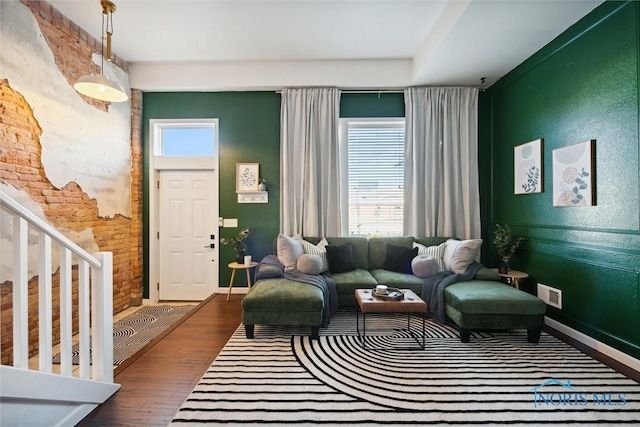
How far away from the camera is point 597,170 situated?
2660mm

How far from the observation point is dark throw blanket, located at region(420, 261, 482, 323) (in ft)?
10.3

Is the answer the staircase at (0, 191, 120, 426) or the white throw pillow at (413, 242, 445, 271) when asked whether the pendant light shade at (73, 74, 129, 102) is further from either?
the white throw pillow at (413, 242, 445, 271)

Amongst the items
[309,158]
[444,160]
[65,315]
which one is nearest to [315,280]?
[309,158]

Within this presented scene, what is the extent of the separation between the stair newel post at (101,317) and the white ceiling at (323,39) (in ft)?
8.89

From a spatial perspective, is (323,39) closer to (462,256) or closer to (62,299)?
(462,256)

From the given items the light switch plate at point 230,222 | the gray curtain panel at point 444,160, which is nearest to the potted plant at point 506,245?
the gray curtain panel at point 444,160

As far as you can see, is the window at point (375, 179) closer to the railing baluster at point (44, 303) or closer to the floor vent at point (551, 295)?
the floor vent at point (551, 295)

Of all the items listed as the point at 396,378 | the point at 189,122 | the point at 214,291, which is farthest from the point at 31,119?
the point at 396,378

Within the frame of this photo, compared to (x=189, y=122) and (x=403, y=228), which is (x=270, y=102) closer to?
(x=189, y=122)

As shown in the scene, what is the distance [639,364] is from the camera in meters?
2.30

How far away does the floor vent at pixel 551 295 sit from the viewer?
10.0 ft

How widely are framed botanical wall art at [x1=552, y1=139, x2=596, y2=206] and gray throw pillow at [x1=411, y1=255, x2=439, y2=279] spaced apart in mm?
1398

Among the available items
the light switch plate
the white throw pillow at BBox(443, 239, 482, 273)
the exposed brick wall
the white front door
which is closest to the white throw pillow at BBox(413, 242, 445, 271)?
the white throw pillow at BBox(443, 239, 482, 273)

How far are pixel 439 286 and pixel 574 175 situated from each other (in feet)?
5.61
